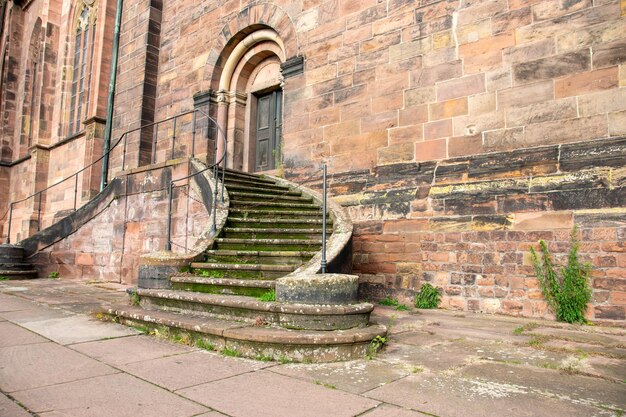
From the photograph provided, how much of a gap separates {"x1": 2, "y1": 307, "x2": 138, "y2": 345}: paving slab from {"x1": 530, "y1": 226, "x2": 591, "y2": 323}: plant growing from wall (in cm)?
493

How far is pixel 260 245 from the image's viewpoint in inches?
250

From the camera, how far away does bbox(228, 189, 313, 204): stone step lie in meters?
7.80

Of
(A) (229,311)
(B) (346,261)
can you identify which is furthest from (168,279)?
(B) (346,261)

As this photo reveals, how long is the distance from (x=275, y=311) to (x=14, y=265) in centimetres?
843

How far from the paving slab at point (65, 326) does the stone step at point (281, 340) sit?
0.82 metres

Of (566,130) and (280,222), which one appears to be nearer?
(566,130)

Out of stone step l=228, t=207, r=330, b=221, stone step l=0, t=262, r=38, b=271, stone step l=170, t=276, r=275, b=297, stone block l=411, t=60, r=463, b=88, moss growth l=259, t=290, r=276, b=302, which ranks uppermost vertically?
stone block l=411, t=60, r=463, b=88

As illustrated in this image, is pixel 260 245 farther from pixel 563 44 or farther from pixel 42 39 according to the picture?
pixel 42 39

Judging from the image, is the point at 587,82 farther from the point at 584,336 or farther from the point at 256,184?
the point at 256,184

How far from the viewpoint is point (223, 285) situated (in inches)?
195

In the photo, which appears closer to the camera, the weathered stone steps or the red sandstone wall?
the weathered stone steps

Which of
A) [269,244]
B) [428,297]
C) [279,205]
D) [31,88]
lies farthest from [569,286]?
[31,88]

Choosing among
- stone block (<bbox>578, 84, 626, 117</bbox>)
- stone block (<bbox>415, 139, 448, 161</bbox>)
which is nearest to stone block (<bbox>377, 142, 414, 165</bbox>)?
stone block (<bbox>415, 139, 448, 161</bbox>)

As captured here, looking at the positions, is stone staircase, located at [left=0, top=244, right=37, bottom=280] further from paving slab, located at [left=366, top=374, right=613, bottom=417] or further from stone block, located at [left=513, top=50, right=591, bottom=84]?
stone block, located at [left=513, top=50, right=591, bottom=84]
